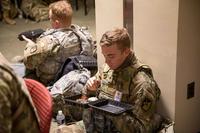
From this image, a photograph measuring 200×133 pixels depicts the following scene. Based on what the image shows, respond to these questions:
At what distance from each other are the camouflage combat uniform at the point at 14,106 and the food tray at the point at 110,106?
3.25 ft

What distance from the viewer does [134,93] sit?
8.74 ft

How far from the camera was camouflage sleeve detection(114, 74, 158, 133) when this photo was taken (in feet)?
8.61

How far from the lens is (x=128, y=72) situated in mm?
2717

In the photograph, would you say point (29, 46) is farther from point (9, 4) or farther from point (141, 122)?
point (9, 4)

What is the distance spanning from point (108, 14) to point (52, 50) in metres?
0.64

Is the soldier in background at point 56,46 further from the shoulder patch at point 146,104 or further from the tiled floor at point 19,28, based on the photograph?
the tiled floor at point 19,28

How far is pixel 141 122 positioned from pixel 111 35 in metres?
0.61

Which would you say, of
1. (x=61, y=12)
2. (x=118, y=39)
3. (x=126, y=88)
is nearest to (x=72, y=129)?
(x=126, y=88)

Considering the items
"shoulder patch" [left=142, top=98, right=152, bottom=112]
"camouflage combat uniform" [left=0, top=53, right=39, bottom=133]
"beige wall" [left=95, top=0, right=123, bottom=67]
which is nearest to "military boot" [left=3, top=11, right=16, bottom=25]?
"beige wall" [left=95, top=0, right=123, bottom=67]

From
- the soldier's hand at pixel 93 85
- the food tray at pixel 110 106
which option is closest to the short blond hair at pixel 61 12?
the soldier's hand at pixel 93 85

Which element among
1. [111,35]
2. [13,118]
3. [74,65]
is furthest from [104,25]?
[13,118]

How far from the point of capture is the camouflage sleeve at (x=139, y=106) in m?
2.62

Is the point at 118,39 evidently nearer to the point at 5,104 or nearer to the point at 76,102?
the point at 76,102

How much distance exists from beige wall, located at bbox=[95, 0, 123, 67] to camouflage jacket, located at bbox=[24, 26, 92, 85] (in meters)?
0.30
